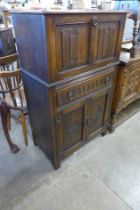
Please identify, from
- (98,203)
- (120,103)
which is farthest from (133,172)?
(120,103)

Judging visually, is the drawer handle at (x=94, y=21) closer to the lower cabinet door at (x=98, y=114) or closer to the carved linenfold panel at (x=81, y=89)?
the carved linenfold panel at (x=81, y=89)

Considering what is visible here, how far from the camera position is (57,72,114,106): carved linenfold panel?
1050 mm

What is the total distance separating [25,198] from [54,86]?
0.93m

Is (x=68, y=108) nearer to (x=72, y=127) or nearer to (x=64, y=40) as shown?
(x=72, y=127)

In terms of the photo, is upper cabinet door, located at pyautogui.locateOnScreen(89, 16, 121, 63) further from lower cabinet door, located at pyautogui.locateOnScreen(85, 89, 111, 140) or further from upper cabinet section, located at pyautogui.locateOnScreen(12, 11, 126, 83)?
lower cabinet door, located at pyautogui.locateOnScreen(85, 89, 111, 140)

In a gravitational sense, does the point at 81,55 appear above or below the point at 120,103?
above

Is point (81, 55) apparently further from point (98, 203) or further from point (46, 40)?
point (98, 203)

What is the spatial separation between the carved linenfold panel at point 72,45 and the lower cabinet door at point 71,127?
334 millimetres

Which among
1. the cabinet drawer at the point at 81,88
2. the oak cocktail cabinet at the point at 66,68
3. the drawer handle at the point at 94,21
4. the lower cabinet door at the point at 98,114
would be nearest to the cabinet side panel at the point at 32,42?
the oak cocktail cabinet at the point at 66,68

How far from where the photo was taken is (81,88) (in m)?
1.15

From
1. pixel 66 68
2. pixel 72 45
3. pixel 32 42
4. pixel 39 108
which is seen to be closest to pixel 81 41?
pixel 72 45

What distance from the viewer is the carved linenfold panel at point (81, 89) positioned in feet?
3.44

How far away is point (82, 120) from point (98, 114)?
0.23 m

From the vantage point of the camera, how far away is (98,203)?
1.20 metres
